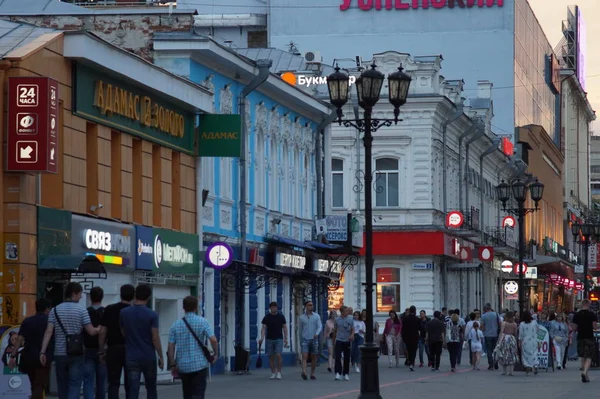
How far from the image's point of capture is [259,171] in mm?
36344

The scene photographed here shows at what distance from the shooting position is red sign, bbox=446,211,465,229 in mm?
55812

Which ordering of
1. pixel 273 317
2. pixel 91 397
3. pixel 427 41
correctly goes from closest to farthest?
pixel 91 397 < pixel 273 317 < pixel 427 41

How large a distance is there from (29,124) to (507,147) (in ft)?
172

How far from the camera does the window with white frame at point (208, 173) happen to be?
104 ft

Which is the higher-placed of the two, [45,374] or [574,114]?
[574,114]

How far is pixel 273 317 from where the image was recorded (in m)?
A: 29.8

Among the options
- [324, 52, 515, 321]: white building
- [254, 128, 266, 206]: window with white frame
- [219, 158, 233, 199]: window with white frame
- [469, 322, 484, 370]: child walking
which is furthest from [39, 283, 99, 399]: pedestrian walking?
[324, 52, 515, 321]: white building

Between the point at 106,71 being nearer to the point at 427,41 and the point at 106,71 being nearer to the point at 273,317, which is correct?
the point at 273,317

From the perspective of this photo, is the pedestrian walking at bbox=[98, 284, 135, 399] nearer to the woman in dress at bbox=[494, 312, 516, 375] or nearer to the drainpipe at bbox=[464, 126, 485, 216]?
the woman in dress at bbox=[494, 312, 516, 375]

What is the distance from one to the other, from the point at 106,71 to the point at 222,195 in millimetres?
8836

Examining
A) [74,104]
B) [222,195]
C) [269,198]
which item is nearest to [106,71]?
[74,104]

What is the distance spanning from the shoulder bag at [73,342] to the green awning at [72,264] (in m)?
4.98

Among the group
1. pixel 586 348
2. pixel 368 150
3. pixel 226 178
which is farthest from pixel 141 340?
pixel 226 178

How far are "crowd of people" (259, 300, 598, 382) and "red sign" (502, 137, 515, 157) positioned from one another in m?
27.8
